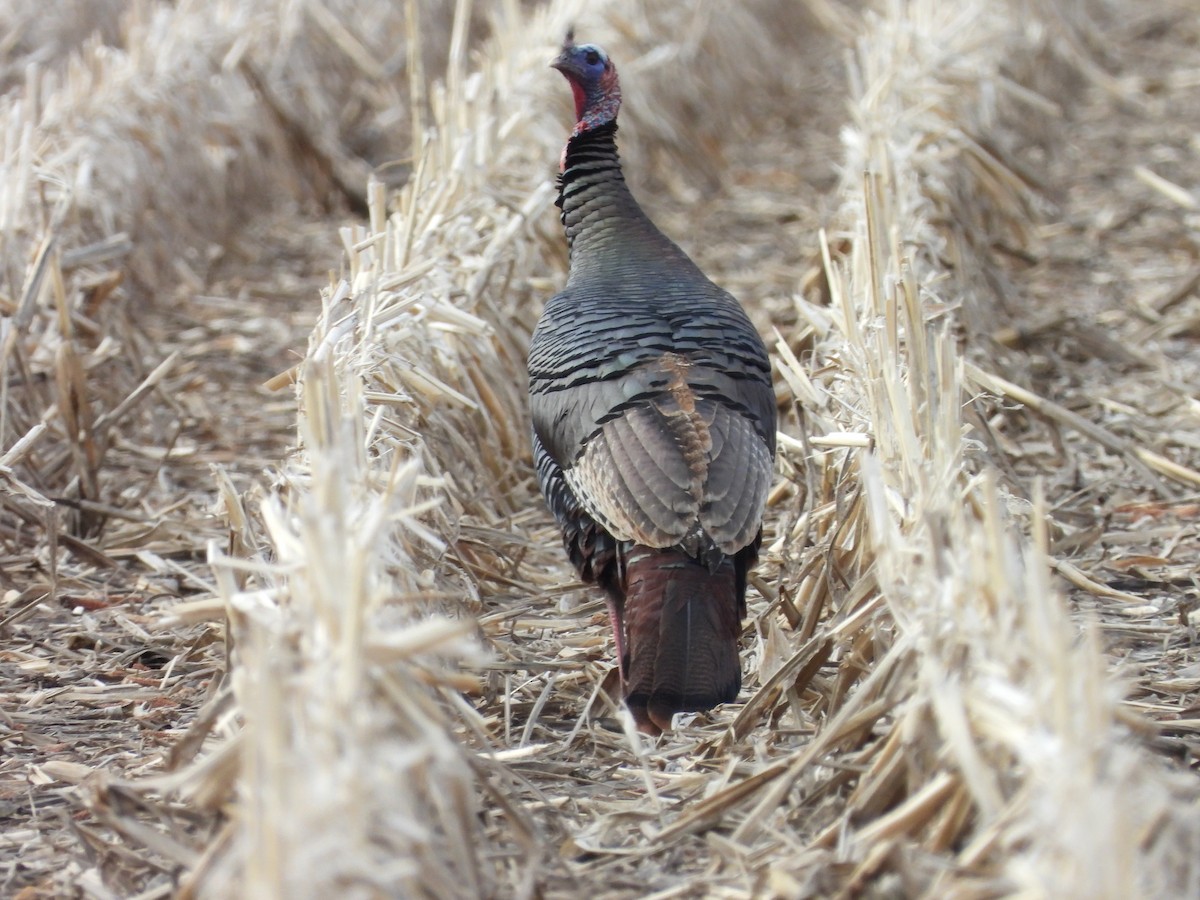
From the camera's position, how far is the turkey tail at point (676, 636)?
11.4 feet

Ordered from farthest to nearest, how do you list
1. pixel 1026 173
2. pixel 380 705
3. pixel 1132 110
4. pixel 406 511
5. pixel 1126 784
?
pixel 1132 110 < pixel 1026 173 < pixel 406 511 < pixel 380 705 < pixel 1126 784

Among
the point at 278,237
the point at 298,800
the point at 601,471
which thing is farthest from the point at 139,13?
the point at 298,800

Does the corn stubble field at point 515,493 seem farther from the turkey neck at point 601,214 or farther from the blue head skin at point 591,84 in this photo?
the blue head skin at point 591,84

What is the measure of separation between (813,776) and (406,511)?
3.38 ft

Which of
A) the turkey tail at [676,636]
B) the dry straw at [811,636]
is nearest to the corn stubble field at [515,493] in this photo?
the dry straw at [811,636]

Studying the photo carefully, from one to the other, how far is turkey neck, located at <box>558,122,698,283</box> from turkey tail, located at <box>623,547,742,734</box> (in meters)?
1.36

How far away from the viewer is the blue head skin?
514 centimetres

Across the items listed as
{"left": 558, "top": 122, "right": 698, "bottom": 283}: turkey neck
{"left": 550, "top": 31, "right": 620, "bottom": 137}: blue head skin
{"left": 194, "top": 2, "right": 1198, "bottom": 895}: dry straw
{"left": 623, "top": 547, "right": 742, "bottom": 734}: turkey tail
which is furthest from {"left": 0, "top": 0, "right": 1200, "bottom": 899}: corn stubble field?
{"left": 550, "top": 31, "right": 620, "bottom": 137}: blue head skin

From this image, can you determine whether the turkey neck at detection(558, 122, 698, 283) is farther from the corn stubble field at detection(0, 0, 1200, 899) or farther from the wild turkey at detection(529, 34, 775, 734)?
the corn stubble field at detection(0, 0, 1200, 899)

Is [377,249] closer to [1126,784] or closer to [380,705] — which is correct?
[380,705]

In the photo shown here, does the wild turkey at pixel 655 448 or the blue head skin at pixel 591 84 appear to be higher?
the blue head skin at pixel 591 84

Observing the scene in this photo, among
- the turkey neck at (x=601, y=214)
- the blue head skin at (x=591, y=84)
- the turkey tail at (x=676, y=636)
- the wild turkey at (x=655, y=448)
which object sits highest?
the blue head skin at (x=591, y=84)

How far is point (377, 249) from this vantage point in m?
5.12

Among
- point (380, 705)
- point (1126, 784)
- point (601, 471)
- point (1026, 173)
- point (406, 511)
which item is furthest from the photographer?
point (1026, 173)
